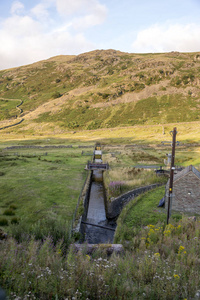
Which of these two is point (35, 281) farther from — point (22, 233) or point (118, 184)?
point (118, 184)

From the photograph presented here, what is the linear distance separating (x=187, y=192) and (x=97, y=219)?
29.6 feet

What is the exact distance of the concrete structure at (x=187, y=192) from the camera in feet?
52.0

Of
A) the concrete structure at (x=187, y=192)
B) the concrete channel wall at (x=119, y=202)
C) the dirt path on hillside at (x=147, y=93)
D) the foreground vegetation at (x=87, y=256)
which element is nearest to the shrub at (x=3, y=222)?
the foreground vegetation at (x=87, y=256)

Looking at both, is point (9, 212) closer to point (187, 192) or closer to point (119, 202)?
point (119, 202)

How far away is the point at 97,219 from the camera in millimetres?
19922

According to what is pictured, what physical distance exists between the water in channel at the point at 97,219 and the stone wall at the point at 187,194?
6.12m

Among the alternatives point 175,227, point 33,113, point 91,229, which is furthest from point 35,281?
point 33,113

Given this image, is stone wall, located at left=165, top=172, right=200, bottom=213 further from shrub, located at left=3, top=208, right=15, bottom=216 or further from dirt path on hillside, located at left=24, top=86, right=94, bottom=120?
dirt path on hillside, located at left=24, top=86, right=94, bottom=120

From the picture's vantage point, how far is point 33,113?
162m

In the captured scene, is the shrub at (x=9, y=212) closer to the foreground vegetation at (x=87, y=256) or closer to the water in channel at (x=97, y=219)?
the foreground vegetation at (x=87, y=256)

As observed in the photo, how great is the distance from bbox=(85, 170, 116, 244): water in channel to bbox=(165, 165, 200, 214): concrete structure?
6049 mm

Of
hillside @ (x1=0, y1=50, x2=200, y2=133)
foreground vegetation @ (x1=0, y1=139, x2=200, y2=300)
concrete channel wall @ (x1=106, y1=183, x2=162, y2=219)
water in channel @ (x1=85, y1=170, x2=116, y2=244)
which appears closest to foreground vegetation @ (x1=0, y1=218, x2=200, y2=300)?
foreground vegetation @ (x1=0, y1=139, x2=200, y2=300)

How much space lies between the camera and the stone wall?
15.9m

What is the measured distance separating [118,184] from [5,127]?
439 ft
